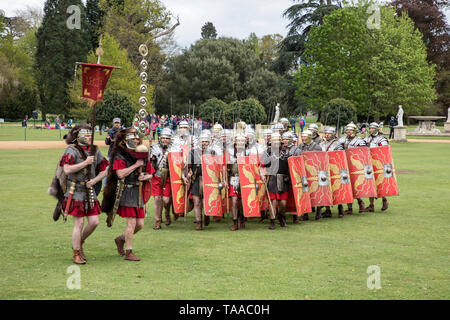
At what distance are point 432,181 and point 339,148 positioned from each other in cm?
638

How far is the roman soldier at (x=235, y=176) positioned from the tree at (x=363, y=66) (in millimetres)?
35050

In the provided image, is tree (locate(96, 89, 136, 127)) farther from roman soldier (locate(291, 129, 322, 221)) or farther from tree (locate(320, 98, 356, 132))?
roman soldier (locate(291, 129, 322, 221))

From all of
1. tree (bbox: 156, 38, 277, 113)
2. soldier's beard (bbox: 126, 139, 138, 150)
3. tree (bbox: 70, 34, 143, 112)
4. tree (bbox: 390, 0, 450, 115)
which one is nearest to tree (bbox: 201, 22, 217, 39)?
tree (bbox: 156, 38, 277, 113)

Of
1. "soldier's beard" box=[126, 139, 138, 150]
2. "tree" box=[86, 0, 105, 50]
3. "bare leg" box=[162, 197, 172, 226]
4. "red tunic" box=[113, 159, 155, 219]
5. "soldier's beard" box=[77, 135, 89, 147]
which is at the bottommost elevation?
"bare leg" box=[162, 197, 172, 226]

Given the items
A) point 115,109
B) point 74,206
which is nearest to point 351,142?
point 74,206

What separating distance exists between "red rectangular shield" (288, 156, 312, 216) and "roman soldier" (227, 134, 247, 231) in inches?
36.4

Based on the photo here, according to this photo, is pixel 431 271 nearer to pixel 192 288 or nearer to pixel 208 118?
pixel 192 288

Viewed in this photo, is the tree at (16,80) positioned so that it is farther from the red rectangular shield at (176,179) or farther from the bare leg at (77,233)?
the bare leg at (77,233)

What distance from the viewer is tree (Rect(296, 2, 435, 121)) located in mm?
44031

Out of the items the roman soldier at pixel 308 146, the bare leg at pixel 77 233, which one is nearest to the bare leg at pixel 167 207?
the roman soldier at pixel 308 146

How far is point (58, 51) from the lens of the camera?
6200 centimetres

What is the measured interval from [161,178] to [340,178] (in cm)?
366

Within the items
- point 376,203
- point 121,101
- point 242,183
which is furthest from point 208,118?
point 242,183

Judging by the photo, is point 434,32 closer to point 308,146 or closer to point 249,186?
point 308,146
